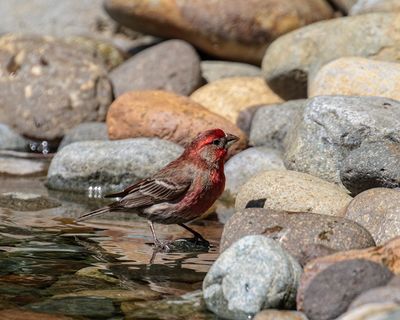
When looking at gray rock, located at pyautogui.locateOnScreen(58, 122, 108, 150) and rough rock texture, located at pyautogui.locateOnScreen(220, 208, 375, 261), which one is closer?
rough rock texture, located at pyautogui.locateOnScreen(220, 208, 375, 261)

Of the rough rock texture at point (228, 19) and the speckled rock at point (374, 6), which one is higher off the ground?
the speckled rock at point (374, 6)

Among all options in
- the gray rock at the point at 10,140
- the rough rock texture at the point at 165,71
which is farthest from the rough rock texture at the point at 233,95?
the gray rock at the point at 10,140

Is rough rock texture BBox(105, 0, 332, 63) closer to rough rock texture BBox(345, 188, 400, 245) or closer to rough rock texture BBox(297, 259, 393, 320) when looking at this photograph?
rough rock texture BBox(345, 188, 400, 245)

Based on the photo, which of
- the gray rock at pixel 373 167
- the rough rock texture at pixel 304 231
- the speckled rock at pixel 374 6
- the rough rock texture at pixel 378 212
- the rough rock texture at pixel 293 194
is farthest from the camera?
the speckled rock at pixel 374 6

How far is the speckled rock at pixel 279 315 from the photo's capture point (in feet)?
18.7

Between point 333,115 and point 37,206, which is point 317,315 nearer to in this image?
point 333,115

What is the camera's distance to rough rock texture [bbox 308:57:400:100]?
34.1ft

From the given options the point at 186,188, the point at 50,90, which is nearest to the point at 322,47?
the point at 50,90

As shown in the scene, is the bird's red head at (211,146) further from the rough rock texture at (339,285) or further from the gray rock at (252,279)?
the rough rock texture at (339,285)

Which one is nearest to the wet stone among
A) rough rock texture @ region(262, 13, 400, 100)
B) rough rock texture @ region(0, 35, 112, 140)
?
rough rock texture @ region(0, 35, 112, 140)

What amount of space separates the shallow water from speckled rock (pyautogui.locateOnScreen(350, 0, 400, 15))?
4.30 m

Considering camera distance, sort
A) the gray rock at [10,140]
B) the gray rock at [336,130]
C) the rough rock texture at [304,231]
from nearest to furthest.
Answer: the rough rock texture at [304,231], the gray rock at [336,130], the gray rock at [10,140]

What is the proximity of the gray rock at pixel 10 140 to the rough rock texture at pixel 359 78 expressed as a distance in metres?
4.24

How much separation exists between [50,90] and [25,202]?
3.77m
